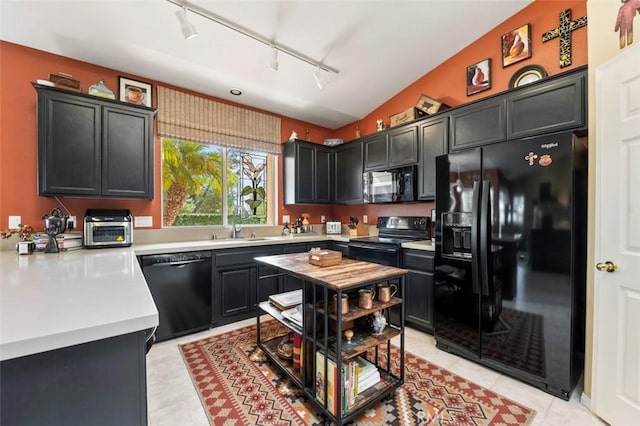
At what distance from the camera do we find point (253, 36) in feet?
8.12

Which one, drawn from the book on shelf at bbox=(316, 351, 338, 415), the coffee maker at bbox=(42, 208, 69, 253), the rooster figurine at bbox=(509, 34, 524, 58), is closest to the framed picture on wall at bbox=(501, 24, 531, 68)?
the rooster figurine at bbox=(509, 34, 524, 58)

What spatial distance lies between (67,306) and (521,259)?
Answer: 258 cm

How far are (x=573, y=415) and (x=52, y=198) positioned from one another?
4.43 m

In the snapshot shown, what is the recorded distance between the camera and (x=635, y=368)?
4.94 ft

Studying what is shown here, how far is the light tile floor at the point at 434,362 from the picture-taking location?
1.65 m

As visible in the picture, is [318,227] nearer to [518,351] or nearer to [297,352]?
[297,352]

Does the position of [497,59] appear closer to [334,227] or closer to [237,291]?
[334,227]

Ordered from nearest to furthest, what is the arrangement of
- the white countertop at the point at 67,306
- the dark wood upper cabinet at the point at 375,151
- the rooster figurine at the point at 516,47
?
the white countertop at the point at 67,306
the rooster figurine at the point at 516,47
the dark wood upper cabinet at the point at 375,151

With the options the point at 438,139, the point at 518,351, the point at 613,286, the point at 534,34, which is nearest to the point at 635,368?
the point at 613,286

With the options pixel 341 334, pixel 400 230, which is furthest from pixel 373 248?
pixel 341 334

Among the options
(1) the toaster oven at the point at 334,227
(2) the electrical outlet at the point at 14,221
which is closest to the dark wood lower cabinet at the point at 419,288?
(1) the toaster oven at the point at 334,227

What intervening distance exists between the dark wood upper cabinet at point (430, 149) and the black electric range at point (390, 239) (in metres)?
0.42

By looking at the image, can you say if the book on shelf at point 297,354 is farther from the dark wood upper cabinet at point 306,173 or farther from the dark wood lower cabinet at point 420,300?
the dark wood upper cabinet at point 306,173

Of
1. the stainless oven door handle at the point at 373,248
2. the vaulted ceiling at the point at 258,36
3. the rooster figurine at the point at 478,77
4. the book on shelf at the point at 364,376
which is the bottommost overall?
the book on shelf at the point at 364,376
